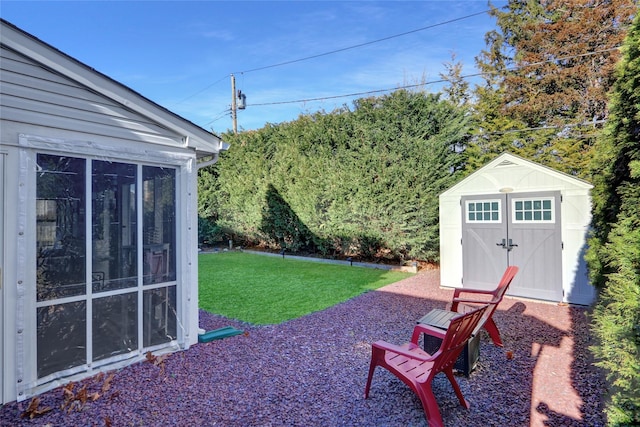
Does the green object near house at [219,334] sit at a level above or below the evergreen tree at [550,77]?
below

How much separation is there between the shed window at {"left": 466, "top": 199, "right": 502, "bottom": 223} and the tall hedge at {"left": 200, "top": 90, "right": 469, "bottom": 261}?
156 cm

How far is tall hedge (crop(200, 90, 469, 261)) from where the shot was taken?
28.6 ft

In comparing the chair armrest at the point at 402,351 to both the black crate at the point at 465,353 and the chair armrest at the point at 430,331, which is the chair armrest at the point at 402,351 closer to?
the chair armrest at the point at 430,331

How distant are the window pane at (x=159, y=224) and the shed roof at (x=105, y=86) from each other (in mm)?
534

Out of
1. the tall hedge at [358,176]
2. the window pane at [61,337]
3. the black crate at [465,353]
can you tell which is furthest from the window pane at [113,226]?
the tall hedge at [358,176]

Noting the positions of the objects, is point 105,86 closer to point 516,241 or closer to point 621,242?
point 621,242

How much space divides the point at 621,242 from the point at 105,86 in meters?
4.73

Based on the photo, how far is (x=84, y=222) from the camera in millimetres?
3322

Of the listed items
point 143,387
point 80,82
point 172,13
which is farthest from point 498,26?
point 143,387

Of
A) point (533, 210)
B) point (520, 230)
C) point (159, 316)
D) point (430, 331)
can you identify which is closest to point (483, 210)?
point (520, 230)

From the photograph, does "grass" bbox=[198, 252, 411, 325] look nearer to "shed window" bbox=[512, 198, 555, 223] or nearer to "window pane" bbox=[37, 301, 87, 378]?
"window pane" bbox=[37, 301, 87, 378]

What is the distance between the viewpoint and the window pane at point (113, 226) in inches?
135

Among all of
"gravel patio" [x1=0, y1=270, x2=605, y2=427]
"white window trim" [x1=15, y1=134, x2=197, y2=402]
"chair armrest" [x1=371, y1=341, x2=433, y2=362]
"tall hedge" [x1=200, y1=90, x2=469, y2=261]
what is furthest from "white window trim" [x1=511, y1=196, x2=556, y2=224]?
"white window trim" [x1=15, y1=134, x2=197, y2=402]

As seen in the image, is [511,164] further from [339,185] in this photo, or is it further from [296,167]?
[296,167]
